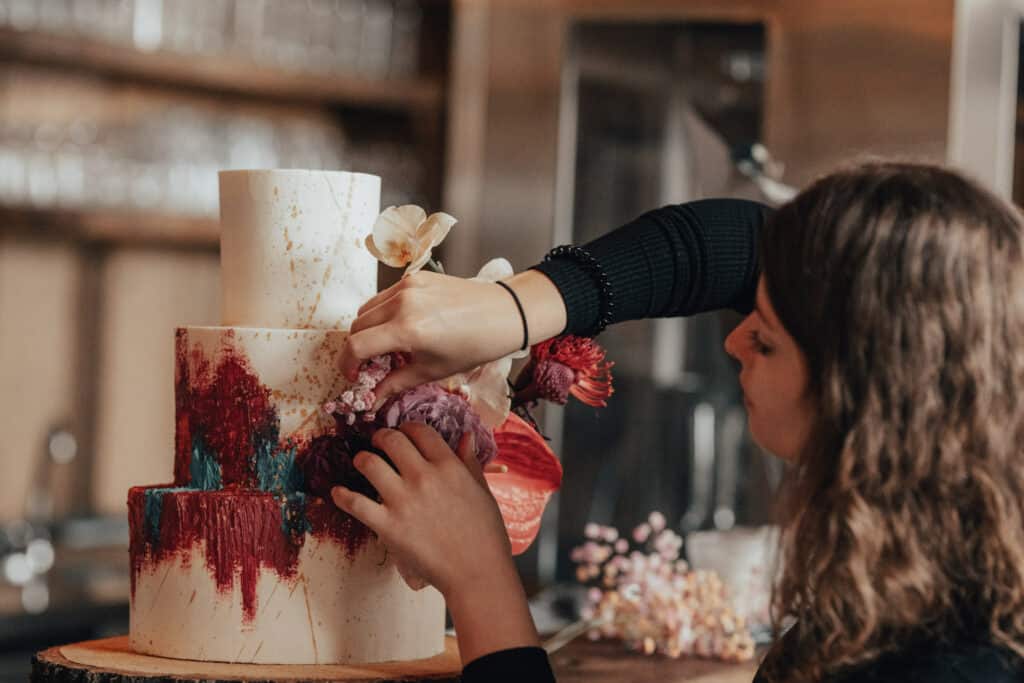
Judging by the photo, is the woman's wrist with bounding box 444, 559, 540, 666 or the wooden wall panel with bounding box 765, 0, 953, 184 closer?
the woman's wrist with bounding box 444, 559, 540, 666

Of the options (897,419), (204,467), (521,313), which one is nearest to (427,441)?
(521,313)

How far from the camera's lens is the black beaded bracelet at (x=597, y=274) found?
1.24 metres

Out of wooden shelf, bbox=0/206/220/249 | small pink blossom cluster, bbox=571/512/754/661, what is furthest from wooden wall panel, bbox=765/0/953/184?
small pink blossom cluster, bbox=571/512/754/661

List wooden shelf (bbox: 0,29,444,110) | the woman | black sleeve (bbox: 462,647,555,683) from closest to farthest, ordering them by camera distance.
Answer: the woman < black sleeve (bbox: 462,647,555,683) < wooden shelf (bbox: 0,29,444,110)

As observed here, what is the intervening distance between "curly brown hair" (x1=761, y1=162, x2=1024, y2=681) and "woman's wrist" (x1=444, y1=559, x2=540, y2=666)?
0.23 metres

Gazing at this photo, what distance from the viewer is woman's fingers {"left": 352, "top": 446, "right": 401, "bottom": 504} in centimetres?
112

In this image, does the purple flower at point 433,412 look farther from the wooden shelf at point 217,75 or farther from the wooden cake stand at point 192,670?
the wooden shelf at point 217,75

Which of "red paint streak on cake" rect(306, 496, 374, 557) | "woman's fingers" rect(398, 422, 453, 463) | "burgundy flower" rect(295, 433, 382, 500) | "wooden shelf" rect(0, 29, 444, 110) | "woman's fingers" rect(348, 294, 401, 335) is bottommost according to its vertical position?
"red paint streak on cake" rect(306, 496, 374, 557)

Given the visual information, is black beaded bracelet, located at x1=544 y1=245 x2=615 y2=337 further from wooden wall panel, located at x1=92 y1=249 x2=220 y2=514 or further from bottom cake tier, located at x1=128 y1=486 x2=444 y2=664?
wooden wall panel, located at x1=92 y1=249 x2=220 y2=514

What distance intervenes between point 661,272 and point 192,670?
54 cm

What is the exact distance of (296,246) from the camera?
1274 millimetres

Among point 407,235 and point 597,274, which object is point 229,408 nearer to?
point 407,235

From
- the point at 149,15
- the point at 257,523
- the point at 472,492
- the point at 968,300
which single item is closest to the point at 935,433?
the point at 968,300

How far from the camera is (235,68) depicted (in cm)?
362
